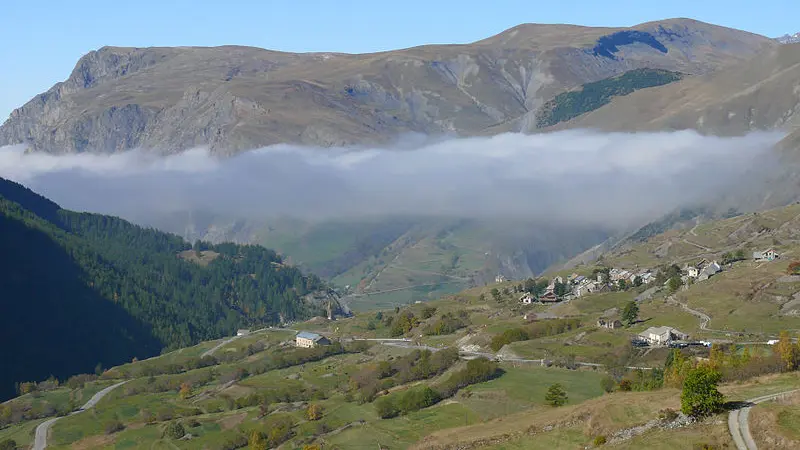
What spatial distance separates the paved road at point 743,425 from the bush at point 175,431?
Answer: 89.0 meters

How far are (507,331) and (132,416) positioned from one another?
215ft

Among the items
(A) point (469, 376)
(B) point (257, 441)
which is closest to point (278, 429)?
(B) point (257, 441)

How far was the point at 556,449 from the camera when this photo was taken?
92.1 metres

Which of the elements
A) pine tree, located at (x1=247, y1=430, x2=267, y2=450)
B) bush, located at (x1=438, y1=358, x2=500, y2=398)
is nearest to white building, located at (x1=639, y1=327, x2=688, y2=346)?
bush, located at (x1=438, y1=358, x2=500, y2=398)

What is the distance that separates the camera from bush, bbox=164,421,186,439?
149750 mm

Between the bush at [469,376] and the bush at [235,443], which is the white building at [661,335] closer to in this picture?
the bush at [469,376]

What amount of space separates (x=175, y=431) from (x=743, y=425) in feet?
303

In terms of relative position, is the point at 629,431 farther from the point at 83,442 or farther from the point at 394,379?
the point at 83,442

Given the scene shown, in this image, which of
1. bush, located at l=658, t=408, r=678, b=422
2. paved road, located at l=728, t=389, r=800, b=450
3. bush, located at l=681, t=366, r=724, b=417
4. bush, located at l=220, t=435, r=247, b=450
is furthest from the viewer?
bush, located at l=220, t=435, r=247, b=450

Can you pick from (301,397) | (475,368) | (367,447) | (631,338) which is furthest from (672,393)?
(301,397)

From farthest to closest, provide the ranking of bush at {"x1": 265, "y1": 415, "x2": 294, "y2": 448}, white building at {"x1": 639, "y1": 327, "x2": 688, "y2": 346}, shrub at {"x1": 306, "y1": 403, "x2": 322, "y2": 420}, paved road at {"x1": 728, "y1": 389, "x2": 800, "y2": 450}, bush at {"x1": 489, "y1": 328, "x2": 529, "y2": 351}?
bush at {"x1": 489, "y1": 328, "x2": 529, "y2": 351} < white building at {"x1": 639, "y1": 327, "x2": 688, "y2": 346} < shrub at {"x1": 306, "y1": 403, "x2": 322, "y2": 420} < bush at {"x1": 265, "y1": 415, "x2": 294, "y2": 448} < paved road at {"x1": 728, "y1": 389, "x2": 800, "y2": 450}

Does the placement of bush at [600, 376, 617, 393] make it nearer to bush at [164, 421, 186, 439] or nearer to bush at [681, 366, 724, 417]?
bush at [681, 366, 724, 417]

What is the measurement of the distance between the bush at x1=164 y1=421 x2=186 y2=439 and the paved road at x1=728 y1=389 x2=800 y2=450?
89.0 meters

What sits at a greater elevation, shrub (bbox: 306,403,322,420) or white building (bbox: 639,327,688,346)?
white building (bbox: 639,327,688,346)
